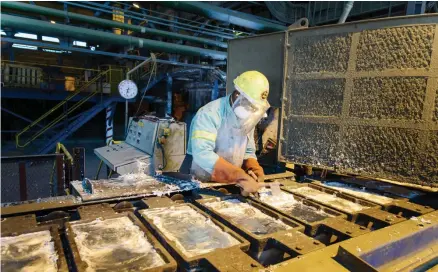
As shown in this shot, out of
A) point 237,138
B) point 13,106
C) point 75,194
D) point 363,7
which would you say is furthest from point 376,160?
point 13,106

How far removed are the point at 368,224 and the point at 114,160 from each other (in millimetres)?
4414

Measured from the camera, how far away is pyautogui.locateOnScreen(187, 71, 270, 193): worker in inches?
85.1

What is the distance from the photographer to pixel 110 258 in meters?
1.22

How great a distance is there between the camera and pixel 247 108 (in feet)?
7.51

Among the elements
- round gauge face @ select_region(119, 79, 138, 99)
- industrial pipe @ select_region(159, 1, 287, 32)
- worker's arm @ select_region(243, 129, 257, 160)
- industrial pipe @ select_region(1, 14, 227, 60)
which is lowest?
worker's arm @ select_region(243, 129, 257, 160)

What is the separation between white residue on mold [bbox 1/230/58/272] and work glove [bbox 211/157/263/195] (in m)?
1.19

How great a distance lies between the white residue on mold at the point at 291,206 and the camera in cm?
178

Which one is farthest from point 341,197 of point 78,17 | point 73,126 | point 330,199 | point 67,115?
point 67,115

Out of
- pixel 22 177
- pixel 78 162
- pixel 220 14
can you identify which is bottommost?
pixel 22 177

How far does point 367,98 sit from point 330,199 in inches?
38.3

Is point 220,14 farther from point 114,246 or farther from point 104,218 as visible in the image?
point 114,246

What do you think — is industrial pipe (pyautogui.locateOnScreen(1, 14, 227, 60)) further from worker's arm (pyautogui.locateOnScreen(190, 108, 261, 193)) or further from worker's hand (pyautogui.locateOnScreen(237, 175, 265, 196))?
worker's hand (pyautogui.locateOnScreen(237, 175, 265, 196))

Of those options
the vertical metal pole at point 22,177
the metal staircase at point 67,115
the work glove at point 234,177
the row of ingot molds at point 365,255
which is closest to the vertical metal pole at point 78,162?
the vertical metal pole at point 22,177

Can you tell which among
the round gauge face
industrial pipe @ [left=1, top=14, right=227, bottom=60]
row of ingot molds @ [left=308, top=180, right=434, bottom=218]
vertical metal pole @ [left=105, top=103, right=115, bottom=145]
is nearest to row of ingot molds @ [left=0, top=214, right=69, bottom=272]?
row of ingot molds @ [left=308, top=180, right=434, bottom=218]
